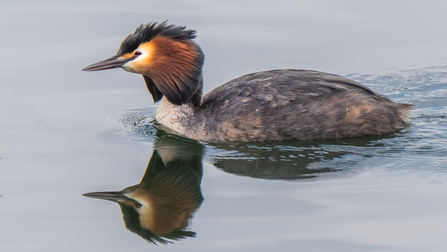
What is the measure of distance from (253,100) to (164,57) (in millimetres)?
1280

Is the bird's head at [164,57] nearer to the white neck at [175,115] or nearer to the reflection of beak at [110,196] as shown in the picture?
the white neck at [175,115]

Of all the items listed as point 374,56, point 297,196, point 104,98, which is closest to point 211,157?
point 297,196

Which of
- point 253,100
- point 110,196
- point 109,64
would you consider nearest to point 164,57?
point 109,64

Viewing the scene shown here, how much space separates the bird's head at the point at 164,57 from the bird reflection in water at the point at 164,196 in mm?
951

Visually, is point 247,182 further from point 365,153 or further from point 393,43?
point 393,43

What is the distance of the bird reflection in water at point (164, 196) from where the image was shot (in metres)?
6.17

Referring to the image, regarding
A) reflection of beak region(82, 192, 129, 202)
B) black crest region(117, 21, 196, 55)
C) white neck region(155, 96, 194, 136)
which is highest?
black crest region(117, 21, 196, 55)

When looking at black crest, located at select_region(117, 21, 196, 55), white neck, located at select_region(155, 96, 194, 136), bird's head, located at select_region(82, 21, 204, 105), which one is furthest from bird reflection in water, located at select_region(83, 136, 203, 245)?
black crest, located at select_region(117, 21, 196, 55)

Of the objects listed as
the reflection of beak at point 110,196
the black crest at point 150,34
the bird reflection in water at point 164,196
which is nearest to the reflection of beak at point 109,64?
the black crest at point 150,34

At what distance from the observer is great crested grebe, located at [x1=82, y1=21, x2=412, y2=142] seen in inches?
325

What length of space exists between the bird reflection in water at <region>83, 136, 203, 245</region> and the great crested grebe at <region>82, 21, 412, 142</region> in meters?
0.58

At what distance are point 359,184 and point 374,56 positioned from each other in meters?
4.95

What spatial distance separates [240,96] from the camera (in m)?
8.42

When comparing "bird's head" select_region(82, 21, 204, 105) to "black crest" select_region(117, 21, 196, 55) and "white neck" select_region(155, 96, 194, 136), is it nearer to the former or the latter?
"black crest" select_region(117, 21, 196, 55)
